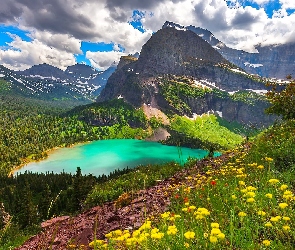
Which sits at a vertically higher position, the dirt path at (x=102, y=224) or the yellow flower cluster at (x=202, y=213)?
the yellow flower cluster at (x=202, y=213)

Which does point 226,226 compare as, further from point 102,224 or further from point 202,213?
point 102,224

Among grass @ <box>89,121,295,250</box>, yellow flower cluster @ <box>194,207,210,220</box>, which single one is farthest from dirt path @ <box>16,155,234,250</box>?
yellow flower cluster @ <box>194,207,210,220</box>

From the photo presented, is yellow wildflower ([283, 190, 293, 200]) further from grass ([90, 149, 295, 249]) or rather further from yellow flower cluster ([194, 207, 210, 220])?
yellow flower cluster ([194, 207, 210, 220])

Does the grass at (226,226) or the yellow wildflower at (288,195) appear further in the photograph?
the yellow wildflower at (288,195)

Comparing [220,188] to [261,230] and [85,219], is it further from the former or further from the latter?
[85,219]

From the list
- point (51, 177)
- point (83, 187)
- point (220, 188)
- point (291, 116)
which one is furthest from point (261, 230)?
point (51, 177)

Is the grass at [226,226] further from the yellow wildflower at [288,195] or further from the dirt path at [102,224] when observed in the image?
the dirt path at [102,224]

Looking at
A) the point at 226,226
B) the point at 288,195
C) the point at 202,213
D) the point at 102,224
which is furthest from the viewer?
the point at 102,224

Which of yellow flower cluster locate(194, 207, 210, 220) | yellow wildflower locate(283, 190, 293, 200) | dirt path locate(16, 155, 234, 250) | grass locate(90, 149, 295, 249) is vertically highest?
yellow wildflower locate(283, 190, 293, 200)

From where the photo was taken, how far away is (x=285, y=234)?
22.1ft

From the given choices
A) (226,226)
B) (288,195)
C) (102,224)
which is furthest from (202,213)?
(102,224)

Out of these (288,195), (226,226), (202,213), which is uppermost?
(288,195)

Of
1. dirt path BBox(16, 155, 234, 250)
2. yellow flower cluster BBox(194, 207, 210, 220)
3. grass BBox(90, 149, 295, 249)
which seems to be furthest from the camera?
dirt path BBox(16, 155, 234, 250)

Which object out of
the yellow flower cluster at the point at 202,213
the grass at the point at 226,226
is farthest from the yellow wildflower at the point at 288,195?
the yellow flower cluster at the point at 202,213
